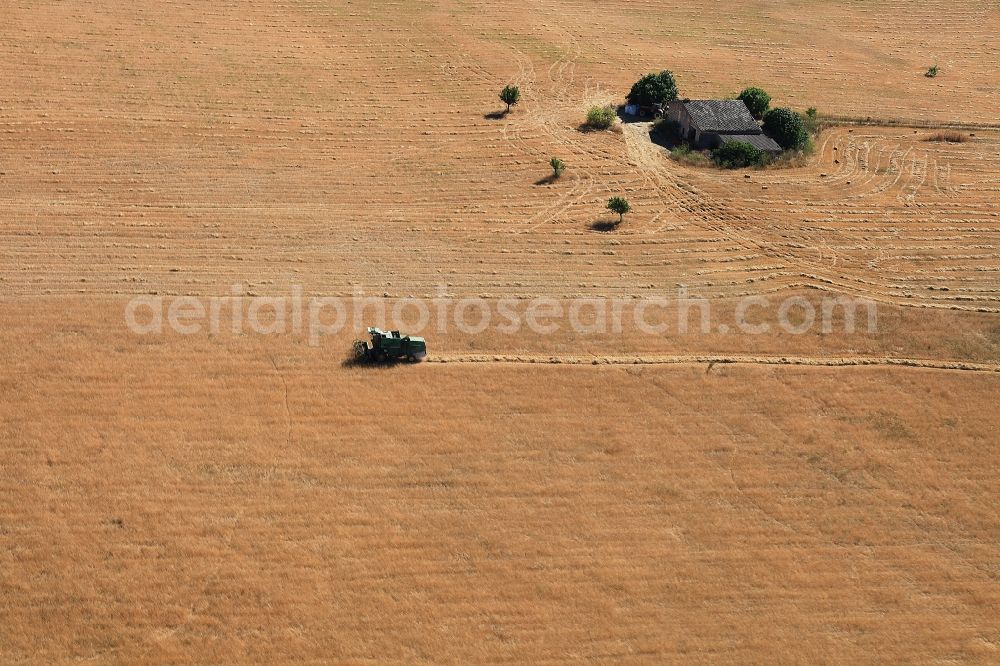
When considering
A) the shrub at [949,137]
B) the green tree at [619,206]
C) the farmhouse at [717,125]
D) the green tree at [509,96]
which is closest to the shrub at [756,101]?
the farmhouse at [717,125]

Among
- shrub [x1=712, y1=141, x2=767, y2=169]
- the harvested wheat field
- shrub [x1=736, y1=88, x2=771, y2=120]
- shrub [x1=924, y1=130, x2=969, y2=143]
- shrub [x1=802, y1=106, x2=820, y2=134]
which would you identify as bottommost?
the harvested wheat field

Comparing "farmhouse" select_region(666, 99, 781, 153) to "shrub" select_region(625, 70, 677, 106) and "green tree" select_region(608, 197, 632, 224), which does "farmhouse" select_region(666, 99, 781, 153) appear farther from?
"green tree" select_region(608, 197, 632, 224)

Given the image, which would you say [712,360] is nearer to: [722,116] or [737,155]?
[737,155]

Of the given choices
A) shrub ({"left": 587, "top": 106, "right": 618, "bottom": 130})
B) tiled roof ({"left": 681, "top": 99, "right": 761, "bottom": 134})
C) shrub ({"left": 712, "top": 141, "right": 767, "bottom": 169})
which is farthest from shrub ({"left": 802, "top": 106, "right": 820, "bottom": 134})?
shrub ({"left": 587, "top": 106, "right": 618, "bottom": 130})

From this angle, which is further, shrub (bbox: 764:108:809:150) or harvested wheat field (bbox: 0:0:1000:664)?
shrub (bbox: 764:108:809:150)

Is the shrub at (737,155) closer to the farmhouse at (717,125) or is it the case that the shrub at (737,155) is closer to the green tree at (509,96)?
the farmhouse at (717,125)

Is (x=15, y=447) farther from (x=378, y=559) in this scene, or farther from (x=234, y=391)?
(x=378, y=559)

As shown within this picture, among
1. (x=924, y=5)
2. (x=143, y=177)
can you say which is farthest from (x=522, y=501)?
(x=924, y=5)

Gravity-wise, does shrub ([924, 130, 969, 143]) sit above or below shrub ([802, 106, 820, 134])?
below
